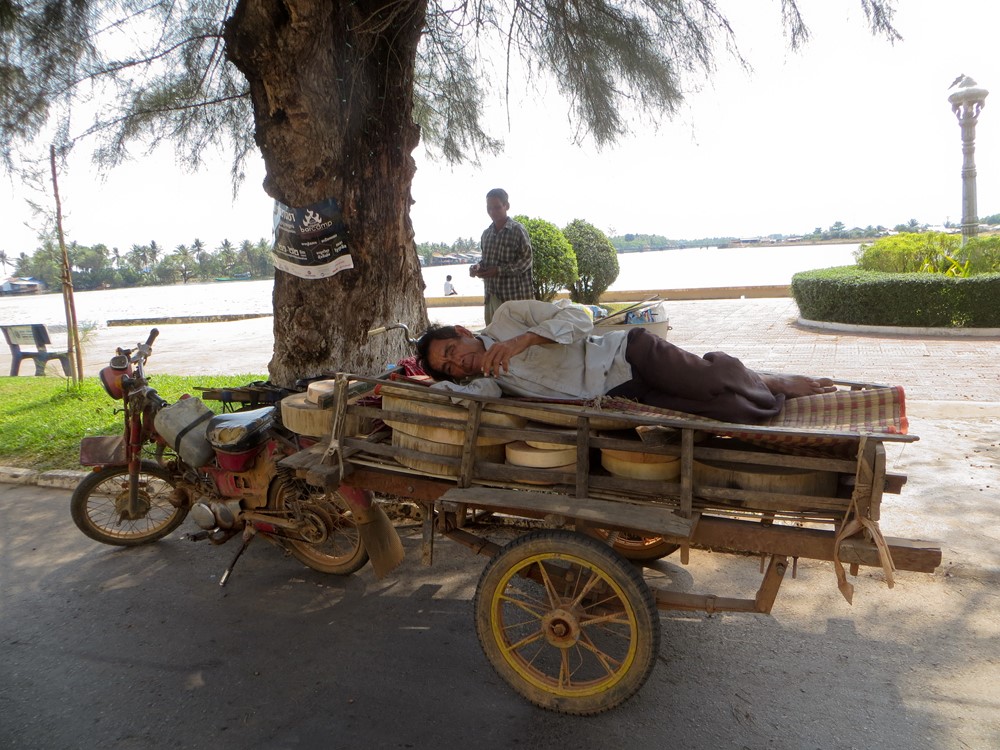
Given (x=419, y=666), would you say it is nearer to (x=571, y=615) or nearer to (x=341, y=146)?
(x=571, y=615)

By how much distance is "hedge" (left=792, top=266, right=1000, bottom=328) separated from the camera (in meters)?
10.3

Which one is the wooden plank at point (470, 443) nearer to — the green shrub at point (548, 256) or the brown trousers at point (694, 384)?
the brown trousers at point (694, 384)

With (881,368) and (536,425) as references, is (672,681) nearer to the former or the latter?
(536,425)

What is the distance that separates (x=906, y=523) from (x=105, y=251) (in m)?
95.4

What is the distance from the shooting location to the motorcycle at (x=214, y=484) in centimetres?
354

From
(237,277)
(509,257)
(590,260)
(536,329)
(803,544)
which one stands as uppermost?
(237,277)

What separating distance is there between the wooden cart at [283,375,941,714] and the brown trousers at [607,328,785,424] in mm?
142

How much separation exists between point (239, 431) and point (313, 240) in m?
1.74

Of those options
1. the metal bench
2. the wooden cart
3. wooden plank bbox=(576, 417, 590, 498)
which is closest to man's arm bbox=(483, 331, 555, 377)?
the wooden cart

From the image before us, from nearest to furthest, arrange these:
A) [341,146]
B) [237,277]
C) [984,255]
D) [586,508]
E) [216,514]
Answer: [586,508], [216,514], [341,146], [984,255], [237,277]

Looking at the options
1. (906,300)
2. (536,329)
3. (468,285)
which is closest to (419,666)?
(536,329)

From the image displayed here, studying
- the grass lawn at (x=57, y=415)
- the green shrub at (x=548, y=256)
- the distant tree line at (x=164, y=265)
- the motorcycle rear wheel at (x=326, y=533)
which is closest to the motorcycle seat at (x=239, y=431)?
the motorcycle rear wheel at (x=326, y=533)

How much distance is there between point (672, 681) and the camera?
2695mm

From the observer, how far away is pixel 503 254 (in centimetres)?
711
